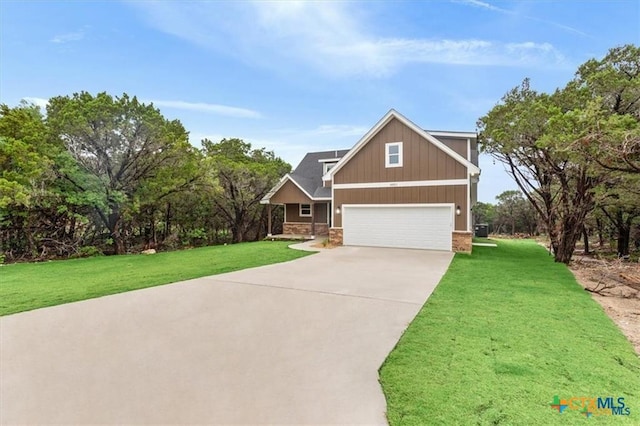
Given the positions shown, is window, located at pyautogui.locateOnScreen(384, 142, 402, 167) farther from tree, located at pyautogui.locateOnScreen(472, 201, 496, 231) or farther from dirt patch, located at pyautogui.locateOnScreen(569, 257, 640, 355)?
tree, located at pyautogui.locateOnScreen(472, 201, 496, 231)

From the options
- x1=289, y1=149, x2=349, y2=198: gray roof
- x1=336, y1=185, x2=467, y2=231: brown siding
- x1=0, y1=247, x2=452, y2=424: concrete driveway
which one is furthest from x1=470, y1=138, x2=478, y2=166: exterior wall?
x1=0, y1=247, x2=452, y2=424: concrete driveway

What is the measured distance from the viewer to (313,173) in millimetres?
22672

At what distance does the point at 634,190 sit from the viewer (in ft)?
32.6

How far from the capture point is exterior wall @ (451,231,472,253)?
42.2 feet

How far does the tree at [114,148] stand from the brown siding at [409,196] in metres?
8.04

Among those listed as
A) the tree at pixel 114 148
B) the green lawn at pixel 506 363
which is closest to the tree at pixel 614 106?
the green lawn at pixel 506 363

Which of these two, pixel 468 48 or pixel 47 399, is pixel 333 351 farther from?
pixel 468 48

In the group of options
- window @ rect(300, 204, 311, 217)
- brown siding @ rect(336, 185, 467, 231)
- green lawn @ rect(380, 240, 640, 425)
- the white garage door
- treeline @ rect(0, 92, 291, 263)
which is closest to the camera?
green lawn @ rect(380, 240, 640, 425)

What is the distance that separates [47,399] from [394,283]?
6.17 m

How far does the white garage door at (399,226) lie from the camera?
13.5 m

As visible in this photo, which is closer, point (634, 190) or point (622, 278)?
point (622, 278)

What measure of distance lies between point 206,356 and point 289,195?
16183 mm

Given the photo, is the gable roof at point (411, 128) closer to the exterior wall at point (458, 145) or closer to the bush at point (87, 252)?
the exterior wall at point (458, 145)

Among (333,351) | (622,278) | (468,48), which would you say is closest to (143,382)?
(333,351)
